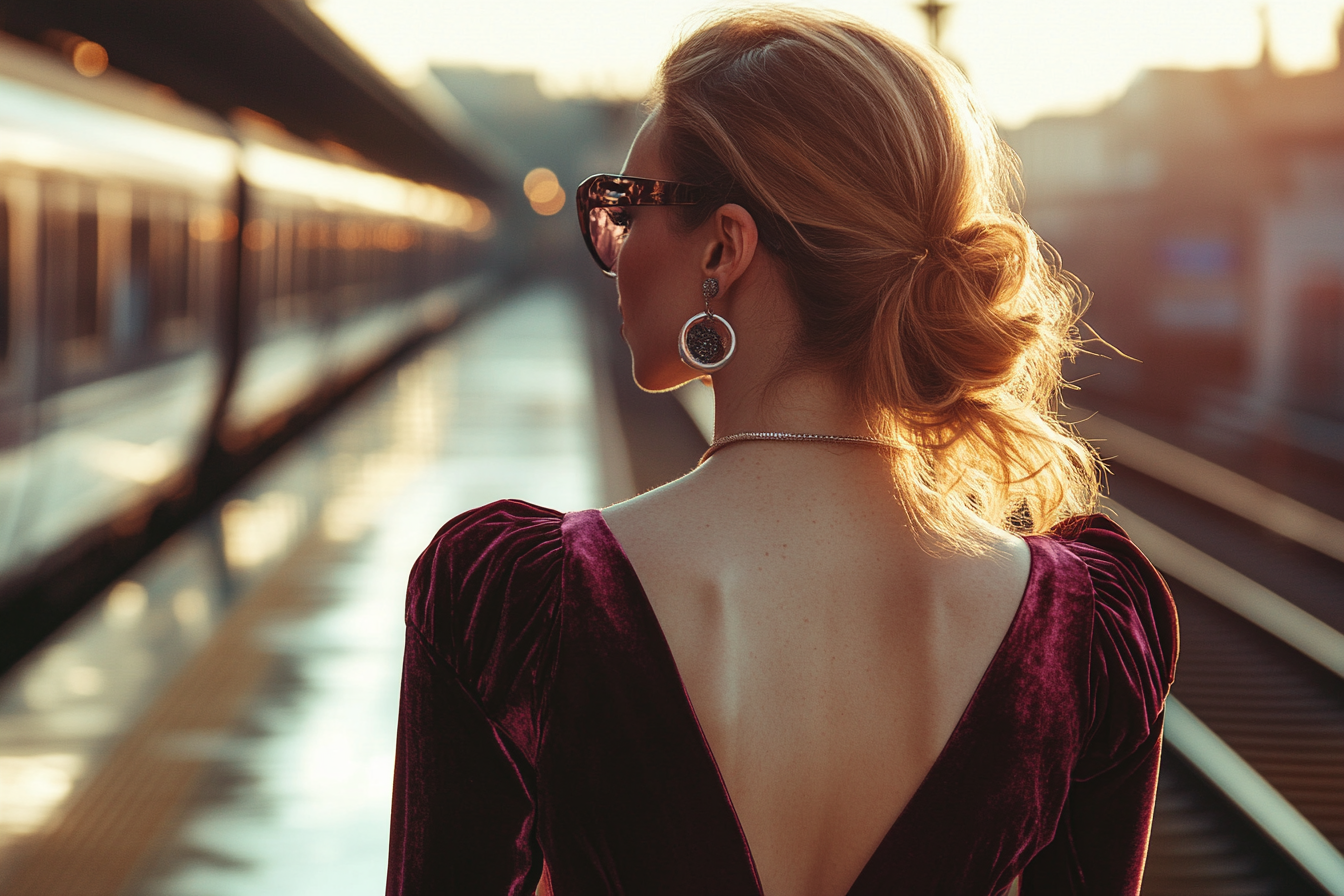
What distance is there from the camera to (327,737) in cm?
454

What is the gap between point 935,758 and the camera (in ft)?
3.39

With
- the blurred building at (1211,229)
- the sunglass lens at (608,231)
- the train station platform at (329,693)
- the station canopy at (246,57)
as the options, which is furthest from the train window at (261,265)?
the blurred building at (1211,229)

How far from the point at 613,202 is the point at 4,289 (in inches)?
230

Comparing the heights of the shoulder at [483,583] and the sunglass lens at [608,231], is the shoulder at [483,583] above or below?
below

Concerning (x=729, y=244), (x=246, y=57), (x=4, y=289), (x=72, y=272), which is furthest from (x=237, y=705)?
(x=246, y=57)

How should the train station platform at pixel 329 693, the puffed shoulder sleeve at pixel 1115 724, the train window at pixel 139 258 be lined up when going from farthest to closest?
the train window at pixel 139 258 < the train station platform at pixel 329 693 < the puffed shoulder sleeve at pixel 1115 724

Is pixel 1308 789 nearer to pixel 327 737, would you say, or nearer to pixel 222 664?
pixel 327 737

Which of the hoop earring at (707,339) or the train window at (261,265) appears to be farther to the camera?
the train window at (261,265)

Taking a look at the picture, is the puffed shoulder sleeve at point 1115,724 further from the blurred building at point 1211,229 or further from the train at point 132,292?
the blurred building at point 1211,229

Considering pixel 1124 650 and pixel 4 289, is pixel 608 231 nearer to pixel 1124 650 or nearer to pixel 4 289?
pixel 1124 650

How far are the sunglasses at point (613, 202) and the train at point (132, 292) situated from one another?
5.42 metres

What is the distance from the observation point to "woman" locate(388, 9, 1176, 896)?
101cm

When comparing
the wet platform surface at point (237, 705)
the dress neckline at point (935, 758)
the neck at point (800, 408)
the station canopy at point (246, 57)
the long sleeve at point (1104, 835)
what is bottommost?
the wet platform surface at point (237, 705)

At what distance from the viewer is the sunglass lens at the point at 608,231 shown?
1183mm
